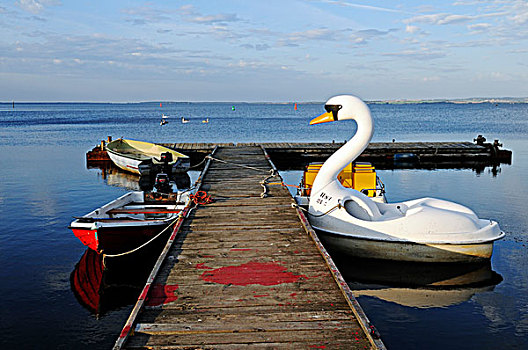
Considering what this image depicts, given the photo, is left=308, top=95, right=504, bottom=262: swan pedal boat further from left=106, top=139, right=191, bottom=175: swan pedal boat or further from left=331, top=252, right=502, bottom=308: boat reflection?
left=106, top=139, right=191, bottom=175: swan pedal boat

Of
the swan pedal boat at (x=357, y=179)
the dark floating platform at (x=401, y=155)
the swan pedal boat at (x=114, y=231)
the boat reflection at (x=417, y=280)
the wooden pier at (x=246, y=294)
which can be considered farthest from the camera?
the dark floating platform at (x=401, y=155)

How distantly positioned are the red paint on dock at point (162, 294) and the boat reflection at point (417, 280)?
4.84 metres

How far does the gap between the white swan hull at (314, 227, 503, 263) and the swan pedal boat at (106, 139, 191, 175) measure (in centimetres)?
1469

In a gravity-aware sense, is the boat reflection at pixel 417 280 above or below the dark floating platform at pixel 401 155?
below

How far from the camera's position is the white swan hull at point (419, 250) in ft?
31.8

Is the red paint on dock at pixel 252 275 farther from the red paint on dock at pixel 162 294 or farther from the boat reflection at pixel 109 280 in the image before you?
the boat reflection at pixel 109 280

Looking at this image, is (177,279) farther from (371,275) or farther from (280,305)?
(371,275)

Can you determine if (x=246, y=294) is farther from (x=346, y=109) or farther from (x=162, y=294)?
(x=346, y=109)

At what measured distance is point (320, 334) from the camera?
497 centimetres

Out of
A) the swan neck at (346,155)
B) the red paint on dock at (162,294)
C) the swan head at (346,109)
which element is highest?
the swan head at (346,109)

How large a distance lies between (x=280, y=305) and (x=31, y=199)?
17.6 meters

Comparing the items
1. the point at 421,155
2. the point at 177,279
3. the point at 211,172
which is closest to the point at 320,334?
the point at 177,279

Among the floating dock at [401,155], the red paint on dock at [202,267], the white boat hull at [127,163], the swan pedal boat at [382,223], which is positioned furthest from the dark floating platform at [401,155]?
the red paint on dock at [202,267]

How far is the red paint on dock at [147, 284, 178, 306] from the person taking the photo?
18.9ft
